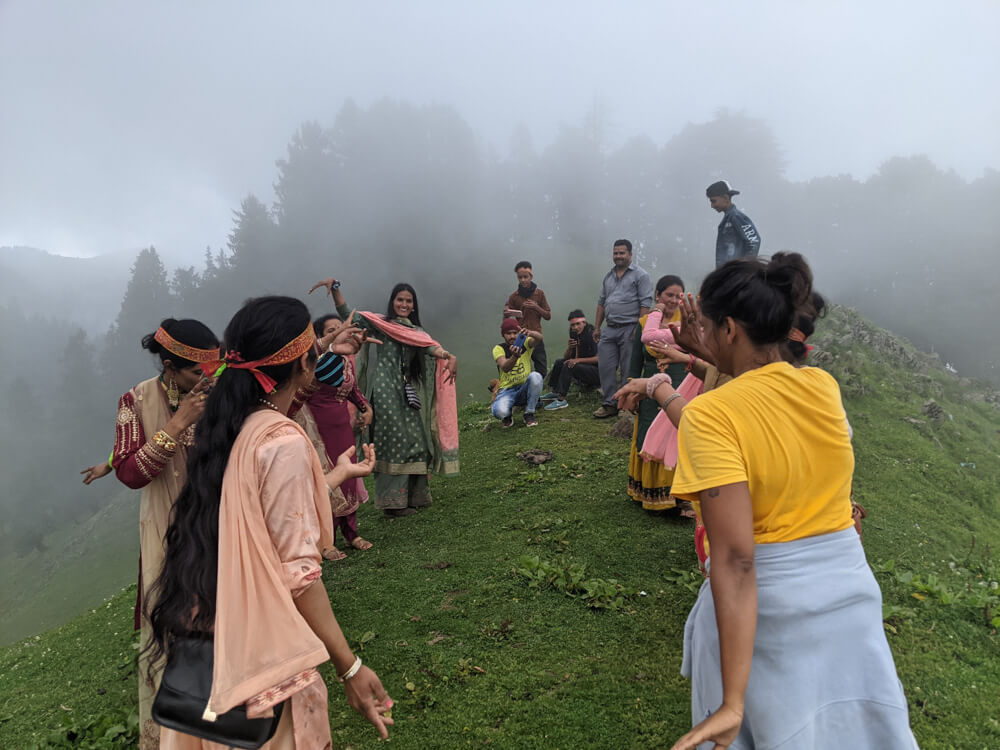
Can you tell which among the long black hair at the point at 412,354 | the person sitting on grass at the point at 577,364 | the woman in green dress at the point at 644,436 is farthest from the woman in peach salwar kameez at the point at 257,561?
the person sitting on grass at the point at 577,364

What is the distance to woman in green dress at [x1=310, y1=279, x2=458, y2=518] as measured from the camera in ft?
19.8

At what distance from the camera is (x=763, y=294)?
5.14 feet

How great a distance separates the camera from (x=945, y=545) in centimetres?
531

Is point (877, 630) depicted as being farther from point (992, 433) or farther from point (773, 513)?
point (992, 433)

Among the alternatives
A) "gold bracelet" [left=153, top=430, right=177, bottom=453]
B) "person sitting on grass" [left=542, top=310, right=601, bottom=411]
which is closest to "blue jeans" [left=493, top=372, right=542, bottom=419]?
"person sitting on grass" [left=542, top=310, right=601, bottom=411]

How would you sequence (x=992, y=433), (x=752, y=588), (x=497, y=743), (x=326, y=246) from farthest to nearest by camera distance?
(x=326, y=246) → (x=992, y=433) → (x=497, y=743) → (x=752, y=588)

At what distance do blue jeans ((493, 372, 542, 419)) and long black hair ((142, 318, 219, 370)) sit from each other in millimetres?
6548

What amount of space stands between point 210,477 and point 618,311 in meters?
7.50

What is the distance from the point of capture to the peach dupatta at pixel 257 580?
149 centimetres

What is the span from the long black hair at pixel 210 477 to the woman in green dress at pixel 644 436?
12.7 ft

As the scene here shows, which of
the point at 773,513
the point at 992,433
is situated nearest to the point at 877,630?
the point at 773,513

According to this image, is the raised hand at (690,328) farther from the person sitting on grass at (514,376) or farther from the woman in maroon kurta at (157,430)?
the person sitting on grass at (514,376)

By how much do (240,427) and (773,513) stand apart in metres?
1.57

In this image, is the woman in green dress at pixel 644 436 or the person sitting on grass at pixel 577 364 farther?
the person sitting on grass at pixel 577 364
